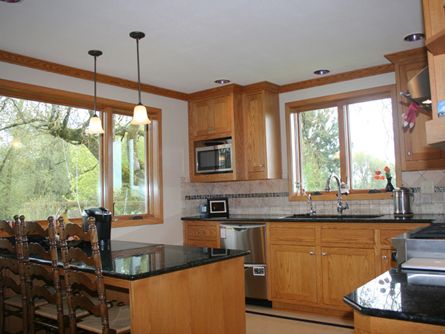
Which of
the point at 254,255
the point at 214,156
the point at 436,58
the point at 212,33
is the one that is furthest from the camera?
the point at 214,156

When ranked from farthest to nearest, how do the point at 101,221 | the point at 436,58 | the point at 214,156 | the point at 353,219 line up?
the point at 214,156, the point at 353,219, the point at 101,221, the point at 436,58

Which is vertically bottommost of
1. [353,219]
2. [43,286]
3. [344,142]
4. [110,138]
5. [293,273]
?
[293,273]

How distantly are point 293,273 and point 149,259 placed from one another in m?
2.16

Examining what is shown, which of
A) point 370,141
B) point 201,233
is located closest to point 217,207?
point 201,233

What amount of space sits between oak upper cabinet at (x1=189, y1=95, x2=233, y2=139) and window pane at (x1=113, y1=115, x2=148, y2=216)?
0.69 m

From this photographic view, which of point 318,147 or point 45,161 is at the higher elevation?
point 318,147

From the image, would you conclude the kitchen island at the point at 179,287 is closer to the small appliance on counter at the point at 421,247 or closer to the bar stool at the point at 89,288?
the bar stool at the point at 89,288

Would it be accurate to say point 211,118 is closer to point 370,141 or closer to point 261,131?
point 261,131

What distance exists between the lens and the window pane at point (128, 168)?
4.52 metres

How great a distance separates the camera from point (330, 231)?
154 inches

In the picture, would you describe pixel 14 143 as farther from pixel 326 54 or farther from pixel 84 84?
pixel 326 54

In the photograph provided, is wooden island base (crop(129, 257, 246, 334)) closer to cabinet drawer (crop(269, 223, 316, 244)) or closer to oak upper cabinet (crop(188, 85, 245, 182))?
cabinet drawer (crop(269, 223, 316, 244))

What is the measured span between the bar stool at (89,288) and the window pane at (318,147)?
3.01 metres

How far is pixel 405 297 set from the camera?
127cm
